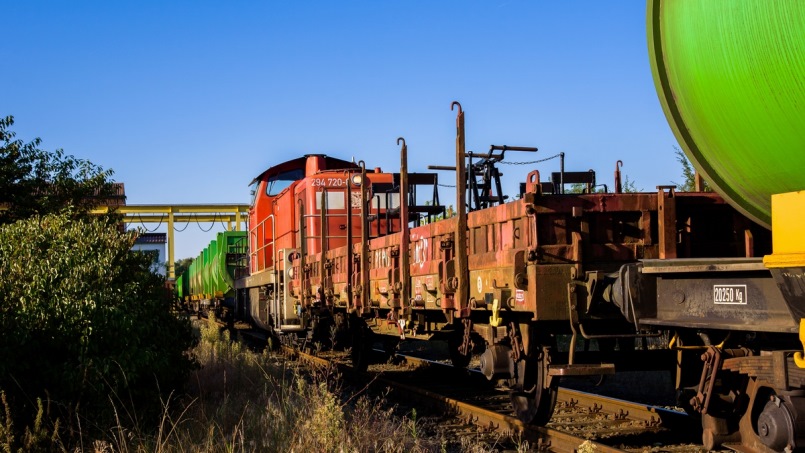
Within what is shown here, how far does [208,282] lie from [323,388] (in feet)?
81.4

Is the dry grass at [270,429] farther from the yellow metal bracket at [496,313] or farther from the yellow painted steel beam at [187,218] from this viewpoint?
the yellow painted steel beam at [187,218]

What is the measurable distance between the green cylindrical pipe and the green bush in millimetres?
4850

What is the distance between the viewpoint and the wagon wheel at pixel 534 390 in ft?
23.4

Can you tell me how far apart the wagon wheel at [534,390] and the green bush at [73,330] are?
3.16m

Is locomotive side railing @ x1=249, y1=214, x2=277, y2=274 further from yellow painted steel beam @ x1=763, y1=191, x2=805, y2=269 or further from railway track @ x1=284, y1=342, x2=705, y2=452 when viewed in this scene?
yellow painted steel beam @ x1=763, y1=191, x2=805, y2=269

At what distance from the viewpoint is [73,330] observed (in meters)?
7.14

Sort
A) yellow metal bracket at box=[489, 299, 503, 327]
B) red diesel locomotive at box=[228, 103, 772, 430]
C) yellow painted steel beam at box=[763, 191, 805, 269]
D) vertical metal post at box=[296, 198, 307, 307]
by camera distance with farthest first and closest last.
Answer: vertical metal post at box=[296, 198, 307, 307] < yellow metal bracket at box=[489, 299, 503, 327] < red diesel locomotive at box=[228, 103, 772, 430] < yellow painted steel beam at box=[763, 191, 805, 269]

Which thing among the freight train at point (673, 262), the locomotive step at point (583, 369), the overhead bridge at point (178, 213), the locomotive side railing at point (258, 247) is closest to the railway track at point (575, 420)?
the freight train at point (673, 262)

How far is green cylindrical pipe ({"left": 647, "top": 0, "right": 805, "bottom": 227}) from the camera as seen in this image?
12.6 ft

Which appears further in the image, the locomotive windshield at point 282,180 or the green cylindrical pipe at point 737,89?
the locomotive windshield at point 282,180

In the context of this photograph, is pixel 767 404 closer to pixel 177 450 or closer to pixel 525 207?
pixel 525 207

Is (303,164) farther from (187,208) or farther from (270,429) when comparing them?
(187,208)

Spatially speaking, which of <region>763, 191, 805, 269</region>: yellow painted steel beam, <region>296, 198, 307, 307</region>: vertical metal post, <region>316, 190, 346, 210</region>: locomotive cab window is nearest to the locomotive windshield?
<region>316, 190, 346, 210</region>: locomotive cab window

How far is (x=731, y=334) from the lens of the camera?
17.7 feet
